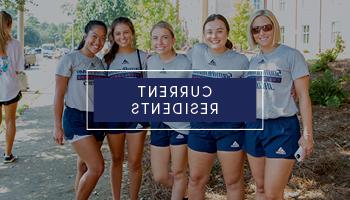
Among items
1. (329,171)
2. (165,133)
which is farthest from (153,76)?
(329,171)

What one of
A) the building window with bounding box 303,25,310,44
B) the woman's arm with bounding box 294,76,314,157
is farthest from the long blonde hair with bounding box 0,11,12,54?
the building window with bounding box 303,25,310,44

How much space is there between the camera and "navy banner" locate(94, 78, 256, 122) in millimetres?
3039

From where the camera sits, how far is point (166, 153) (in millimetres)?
3613

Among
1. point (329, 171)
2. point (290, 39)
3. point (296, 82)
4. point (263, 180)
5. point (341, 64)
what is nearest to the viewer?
point (296, 82)

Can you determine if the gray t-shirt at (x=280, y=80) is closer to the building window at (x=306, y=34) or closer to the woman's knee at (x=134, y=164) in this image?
the woman's knee at (x=134, y=164)

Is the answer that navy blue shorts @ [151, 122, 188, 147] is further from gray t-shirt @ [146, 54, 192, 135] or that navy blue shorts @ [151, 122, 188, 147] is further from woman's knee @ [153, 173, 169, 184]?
woman's knee @ [153, 173, 169, 184]

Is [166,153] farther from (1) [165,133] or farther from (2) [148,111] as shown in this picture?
(2) [148,111]

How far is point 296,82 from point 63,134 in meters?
1.93

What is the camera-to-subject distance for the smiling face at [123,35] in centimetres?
358

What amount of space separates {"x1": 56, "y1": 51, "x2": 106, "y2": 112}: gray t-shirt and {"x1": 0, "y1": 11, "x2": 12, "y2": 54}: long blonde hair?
2213 mm

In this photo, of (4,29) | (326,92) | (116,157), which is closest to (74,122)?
(116,157)

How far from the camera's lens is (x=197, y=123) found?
10.5 feet

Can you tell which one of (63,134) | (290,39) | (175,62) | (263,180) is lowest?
(263,180)

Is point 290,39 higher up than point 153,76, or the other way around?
point 290,39
